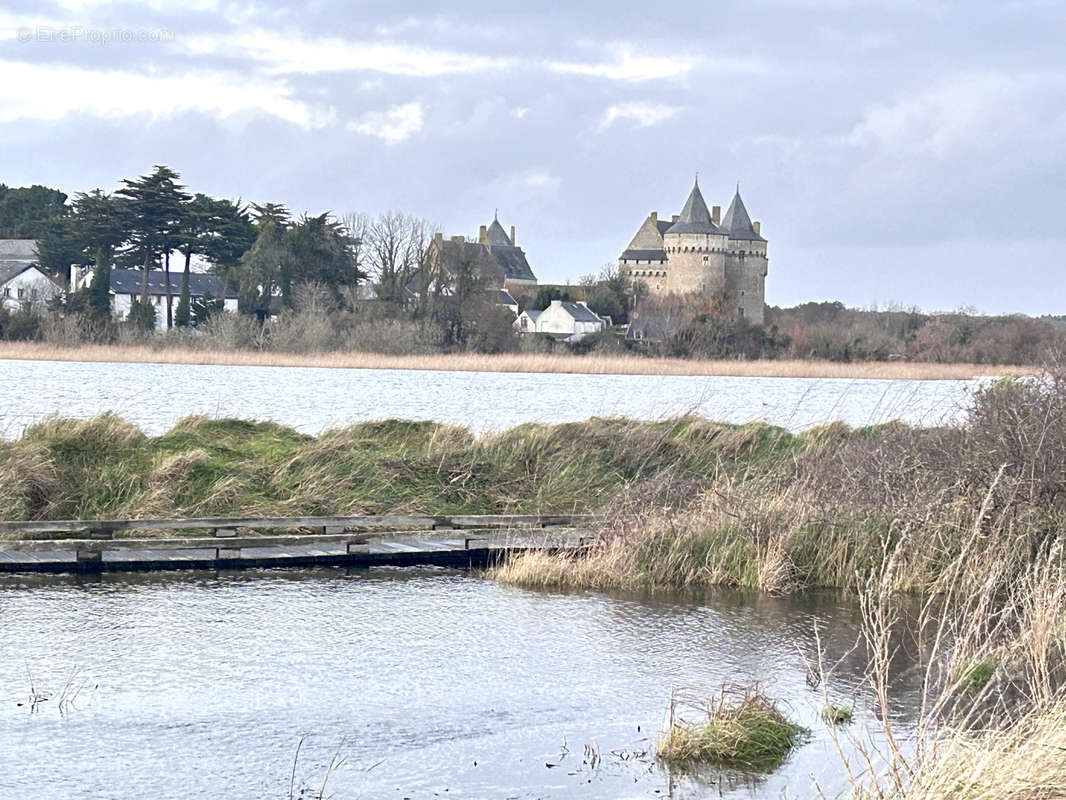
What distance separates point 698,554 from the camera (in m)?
12.3

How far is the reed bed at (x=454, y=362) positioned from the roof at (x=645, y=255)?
55641 mm

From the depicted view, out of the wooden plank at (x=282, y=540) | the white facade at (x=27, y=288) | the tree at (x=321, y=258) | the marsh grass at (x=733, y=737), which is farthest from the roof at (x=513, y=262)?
the marsh grass at (x=733, y=737)

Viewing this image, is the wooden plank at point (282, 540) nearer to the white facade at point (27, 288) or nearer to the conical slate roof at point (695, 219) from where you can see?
the white facade at point (27, 288)

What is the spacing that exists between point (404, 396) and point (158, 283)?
4281cm

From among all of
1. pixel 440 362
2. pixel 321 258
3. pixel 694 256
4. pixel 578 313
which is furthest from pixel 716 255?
pixel 440 362

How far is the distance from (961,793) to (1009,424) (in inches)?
241

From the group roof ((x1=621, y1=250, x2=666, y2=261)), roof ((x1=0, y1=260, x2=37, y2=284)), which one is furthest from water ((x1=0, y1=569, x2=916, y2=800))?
roof ((x1=621, y1=250, x2=666, y2=261))

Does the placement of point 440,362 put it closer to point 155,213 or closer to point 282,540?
point 155,213

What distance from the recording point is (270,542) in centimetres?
1315

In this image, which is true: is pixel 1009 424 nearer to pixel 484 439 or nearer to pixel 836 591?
pixel 836 591

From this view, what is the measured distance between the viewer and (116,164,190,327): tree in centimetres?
5788

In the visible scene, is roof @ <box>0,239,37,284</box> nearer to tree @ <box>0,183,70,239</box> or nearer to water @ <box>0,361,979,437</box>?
tree @ <box>0,183,70,239</box>

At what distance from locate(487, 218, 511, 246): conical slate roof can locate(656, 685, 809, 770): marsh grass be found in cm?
12663

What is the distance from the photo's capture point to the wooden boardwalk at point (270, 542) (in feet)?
40.2
